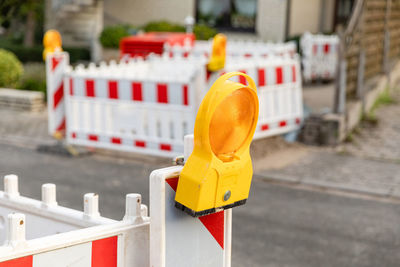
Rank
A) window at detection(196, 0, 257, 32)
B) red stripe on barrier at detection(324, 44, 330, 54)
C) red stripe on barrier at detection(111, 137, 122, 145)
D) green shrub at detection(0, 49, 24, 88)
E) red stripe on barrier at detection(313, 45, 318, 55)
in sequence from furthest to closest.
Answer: window at detection(196, 0, 257, 32) → red stripe on barrier at detection(324, 44, 330, 54) → red stripe on barrier at detection(313, 45, 318, 55) → green shrub at detection(0, 49, 24, 88) → red stripe on barrier at detection(111, 137, 122, 145)

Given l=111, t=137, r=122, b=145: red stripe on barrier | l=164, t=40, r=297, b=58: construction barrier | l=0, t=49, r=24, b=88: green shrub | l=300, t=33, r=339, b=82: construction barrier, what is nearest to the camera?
l=111, t=137, r=122, b=145: red stripe on barrier

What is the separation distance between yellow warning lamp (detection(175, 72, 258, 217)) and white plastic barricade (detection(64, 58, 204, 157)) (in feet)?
19.5

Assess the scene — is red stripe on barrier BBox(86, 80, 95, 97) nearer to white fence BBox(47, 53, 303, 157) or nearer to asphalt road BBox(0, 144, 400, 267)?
white fence BBox(47, 53, 303, 157)

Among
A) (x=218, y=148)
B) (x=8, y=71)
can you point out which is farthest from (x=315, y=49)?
(x=218, y=148)

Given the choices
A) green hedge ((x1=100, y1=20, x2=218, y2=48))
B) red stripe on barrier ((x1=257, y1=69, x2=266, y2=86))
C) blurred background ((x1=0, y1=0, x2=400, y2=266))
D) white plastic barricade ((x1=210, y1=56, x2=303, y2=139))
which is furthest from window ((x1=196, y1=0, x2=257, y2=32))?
red stripe on barrier ((x1=257, y1=69, x2=266, y2=86))

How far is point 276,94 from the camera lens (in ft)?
31.5

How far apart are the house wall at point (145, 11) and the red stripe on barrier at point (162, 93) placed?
1397 cm

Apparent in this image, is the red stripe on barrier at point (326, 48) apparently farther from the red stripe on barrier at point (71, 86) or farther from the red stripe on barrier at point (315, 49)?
the red stripe on barrier at point (71, 86)

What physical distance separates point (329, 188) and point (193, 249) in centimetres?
560

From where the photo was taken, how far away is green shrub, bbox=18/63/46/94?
47.2 ft

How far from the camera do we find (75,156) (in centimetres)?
935

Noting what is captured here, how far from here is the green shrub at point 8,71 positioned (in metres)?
14.0

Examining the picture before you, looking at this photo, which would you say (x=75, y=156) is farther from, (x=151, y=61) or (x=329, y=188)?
(x=329, y=188)

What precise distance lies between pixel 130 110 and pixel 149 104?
334 mm
